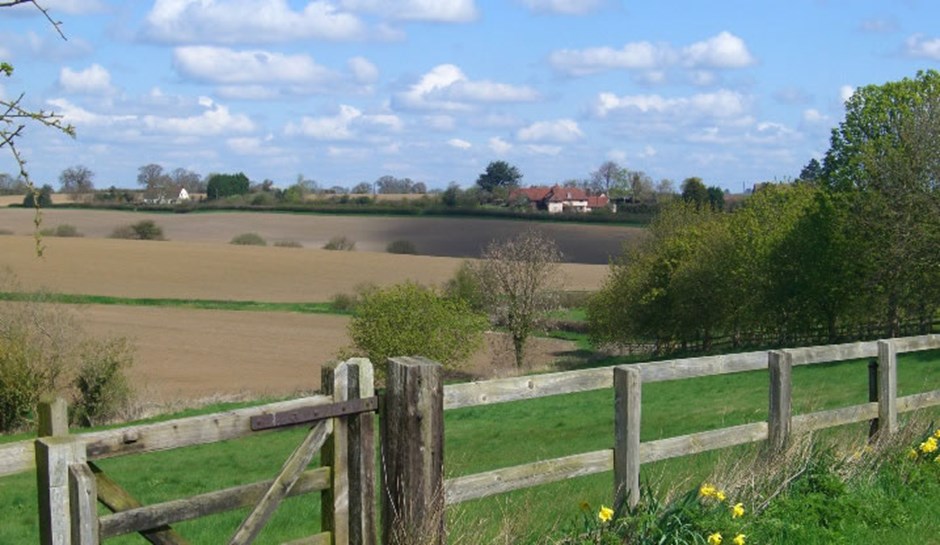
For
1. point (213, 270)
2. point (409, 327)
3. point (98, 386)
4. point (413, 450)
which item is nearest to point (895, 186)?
point (409, 327)

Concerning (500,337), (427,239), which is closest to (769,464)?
(500,337)

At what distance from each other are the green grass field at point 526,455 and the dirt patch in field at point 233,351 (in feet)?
47.9

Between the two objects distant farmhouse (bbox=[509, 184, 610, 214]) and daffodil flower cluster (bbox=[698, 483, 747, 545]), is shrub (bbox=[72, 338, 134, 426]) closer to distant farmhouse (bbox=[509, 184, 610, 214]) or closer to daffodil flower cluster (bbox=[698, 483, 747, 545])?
daffodil flower cluster (bbox=[698, 483, 747, 545])

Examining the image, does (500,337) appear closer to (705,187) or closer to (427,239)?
(427,239)

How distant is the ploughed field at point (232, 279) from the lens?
157 ft

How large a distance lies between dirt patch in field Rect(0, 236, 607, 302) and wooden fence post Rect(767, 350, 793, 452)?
203 ft

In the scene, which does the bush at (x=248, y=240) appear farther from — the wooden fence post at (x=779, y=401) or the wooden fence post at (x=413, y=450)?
the wooden fence post at (x=413, y=450)

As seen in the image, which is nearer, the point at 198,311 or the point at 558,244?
the point at 198,311

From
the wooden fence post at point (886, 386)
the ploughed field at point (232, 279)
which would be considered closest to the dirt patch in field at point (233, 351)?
the ploughed field at point (232, 279)

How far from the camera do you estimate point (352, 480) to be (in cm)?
611

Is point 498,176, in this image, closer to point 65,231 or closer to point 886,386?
point 65,231

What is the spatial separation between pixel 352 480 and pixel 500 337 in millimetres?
52389

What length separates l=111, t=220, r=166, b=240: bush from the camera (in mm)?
109812

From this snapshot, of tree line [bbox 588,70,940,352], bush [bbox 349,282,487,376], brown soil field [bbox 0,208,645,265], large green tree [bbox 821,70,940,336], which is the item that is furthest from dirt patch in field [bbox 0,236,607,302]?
large green tree [bbox 821,70,940,336]
